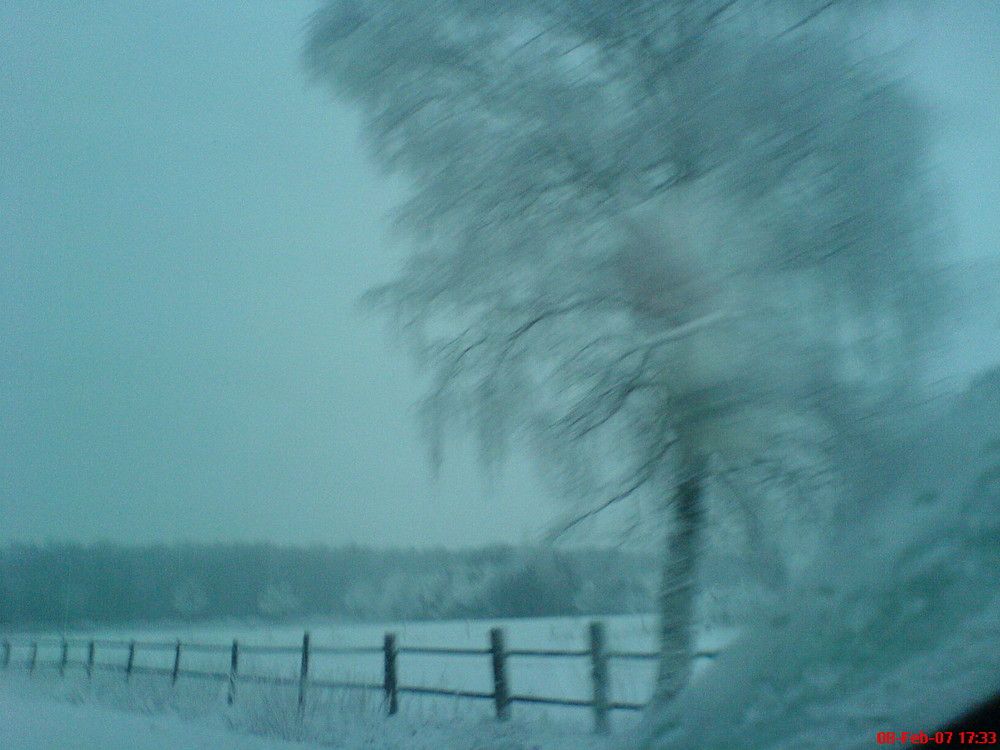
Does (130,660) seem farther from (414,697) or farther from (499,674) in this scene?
(499,674)

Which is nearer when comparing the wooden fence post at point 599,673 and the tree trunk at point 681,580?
the tree trunk at point 681,580

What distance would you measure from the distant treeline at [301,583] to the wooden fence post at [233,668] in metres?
1.59

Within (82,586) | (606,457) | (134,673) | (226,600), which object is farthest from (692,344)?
(134,673)

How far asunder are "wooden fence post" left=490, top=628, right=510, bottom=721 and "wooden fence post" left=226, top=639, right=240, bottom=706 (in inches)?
173

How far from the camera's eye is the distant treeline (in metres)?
5.65

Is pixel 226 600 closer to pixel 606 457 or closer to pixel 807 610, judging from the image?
pixel 606 457

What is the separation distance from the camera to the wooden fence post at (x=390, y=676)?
9109 millimetres

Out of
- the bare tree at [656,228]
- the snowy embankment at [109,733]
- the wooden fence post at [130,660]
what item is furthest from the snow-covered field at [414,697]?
the wooden fence post at [130,660]

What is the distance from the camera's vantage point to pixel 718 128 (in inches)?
220

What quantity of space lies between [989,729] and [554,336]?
4307mm

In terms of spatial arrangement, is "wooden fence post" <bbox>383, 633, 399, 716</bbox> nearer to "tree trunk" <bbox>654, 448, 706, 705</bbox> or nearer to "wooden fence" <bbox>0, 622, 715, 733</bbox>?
"wooden fence" <bbox>0, 622, 715, 733</bbox>
